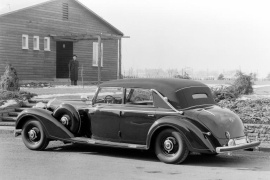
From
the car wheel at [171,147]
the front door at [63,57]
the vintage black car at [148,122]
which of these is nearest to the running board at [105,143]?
the vintage black car at [148,122]

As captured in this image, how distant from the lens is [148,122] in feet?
29.5

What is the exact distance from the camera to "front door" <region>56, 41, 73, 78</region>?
33.8 meters

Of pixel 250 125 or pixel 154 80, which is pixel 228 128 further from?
pixel 250 125

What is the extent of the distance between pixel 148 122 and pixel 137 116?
0.26m

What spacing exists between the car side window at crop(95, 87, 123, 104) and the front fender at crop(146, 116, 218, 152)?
3.98ft

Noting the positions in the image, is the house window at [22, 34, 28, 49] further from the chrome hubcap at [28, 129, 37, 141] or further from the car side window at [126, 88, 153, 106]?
the car side window at [126, 88, 153, 106]

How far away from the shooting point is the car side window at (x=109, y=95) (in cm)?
956

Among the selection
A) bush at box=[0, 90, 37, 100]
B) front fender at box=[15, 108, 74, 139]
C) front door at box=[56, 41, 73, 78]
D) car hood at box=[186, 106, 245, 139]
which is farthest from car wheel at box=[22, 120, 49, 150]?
front door at box=[56, 41, 73, 78]

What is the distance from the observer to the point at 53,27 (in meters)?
32.8

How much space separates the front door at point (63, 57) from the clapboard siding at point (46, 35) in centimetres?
43

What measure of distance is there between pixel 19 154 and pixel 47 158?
756mm

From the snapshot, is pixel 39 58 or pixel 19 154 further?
pixel 39 58

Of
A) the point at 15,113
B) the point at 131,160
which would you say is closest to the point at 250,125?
the point at 131,160

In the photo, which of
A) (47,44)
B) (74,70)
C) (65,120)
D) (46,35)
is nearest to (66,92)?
(74,70)
